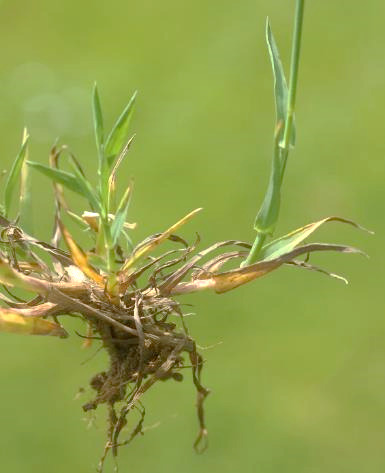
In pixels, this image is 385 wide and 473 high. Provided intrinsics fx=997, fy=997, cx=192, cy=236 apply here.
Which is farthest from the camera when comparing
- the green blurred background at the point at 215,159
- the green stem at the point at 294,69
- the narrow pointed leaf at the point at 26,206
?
the green blurred background at the point at 215,159

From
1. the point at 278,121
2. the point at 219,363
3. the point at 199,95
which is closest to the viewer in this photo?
the point at 278,121

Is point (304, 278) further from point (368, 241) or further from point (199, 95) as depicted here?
point (199, 95)

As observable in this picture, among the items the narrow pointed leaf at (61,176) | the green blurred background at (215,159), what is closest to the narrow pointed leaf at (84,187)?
the narrow pointed leaf at (61,176)

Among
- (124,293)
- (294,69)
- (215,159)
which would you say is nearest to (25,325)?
(124,293)

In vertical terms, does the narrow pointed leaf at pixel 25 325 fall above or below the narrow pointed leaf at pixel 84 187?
below

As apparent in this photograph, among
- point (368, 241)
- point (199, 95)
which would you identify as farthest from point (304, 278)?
point (199, 95)

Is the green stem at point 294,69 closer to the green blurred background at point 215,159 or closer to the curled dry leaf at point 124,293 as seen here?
the curled dry leaf at point 124,293

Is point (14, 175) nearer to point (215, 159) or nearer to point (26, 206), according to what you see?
point (26, 206)
